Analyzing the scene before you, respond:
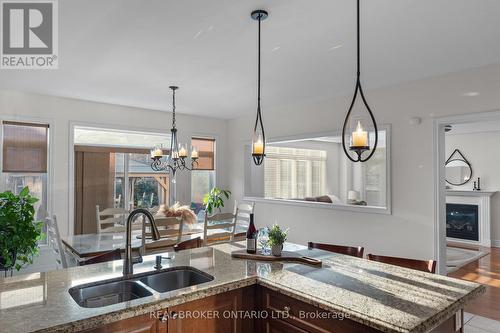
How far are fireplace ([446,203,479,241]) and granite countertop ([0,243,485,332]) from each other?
21.2 ft

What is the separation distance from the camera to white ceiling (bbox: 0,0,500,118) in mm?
2285

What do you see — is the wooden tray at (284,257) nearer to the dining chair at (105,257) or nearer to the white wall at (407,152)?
the dining chair at (105,257)

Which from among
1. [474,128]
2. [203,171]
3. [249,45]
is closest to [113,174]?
[203,171]

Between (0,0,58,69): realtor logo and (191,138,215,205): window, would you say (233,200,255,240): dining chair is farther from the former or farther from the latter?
(0,0,58,69): realtor logo

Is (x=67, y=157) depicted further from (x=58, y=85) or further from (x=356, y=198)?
(x=356, y=198)

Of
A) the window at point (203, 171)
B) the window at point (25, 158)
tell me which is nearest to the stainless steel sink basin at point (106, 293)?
the window at point (25, 158)

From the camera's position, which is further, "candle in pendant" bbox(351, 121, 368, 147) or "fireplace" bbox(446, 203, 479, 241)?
"fireplace" bbox(446, 203, 479, 241)

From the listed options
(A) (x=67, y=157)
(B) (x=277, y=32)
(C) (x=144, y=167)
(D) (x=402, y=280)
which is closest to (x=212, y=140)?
(C) (x=144, y=167)

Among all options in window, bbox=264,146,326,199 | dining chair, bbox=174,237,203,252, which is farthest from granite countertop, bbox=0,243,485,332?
window, bbox=264,146,326,199

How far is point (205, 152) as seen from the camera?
21.4ft

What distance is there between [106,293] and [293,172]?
7.22 meters

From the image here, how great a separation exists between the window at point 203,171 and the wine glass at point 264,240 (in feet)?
12.8

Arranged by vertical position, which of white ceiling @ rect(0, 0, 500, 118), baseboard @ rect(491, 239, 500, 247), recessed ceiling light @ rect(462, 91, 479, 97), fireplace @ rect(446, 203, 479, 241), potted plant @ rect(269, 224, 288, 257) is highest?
white ceiling @ rect(0, 0, 500, 118)

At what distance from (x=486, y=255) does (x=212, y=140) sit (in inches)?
221
